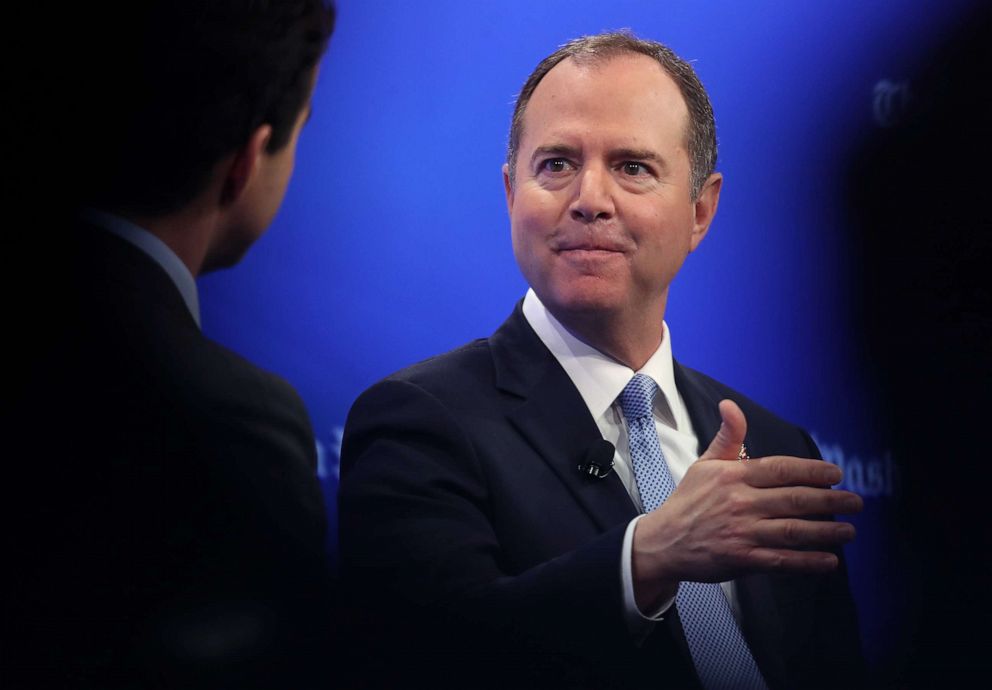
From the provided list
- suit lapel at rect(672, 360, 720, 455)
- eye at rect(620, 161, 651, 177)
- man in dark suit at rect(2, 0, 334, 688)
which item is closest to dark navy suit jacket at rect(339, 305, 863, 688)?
man in dark suit at rect(2, 0, 334, 688)

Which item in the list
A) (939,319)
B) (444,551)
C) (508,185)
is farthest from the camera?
(939,319)

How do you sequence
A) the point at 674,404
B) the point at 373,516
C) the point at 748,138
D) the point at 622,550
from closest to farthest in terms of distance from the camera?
1. the point at 622,550
2. the point at 373,516
3. the point at 674,404
4. the point at 748,138

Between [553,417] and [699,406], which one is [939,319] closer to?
[699,406]

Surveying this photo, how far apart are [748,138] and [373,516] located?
3.49ft

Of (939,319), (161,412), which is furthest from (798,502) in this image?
(161,412)

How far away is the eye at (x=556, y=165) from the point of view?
2023mm

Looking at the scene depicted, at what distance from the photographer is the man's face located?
6.57 feet

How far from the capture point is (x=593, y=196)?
1996mm

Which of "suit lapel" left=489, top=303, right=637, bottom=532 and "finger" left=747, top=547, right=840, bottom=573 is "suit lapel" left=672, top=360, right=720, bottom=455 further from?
"finger" left=747, top=547, right=840, bottom=573

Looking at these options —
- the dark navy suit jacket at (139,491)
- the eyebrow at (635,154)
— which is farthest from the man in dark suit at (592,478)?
the dark navy suit jacket at (139,491)

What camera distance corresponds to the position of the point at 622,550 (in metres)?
1.79

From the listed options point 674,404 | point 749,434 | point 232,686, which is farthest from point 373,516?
point 749,434

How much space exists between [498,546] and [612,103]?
74 centimetres

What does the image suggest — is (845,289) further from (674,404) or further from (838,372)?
(674,404)
